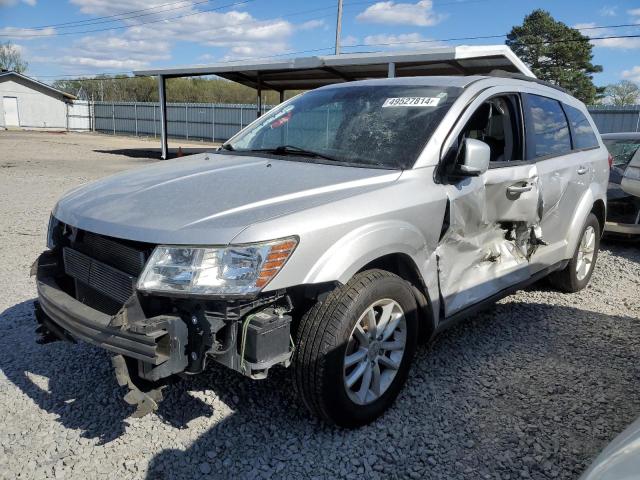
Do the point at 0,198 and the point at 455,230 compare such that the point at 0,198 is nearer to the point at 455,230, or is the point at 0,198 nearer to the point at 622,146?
the point at 455,230

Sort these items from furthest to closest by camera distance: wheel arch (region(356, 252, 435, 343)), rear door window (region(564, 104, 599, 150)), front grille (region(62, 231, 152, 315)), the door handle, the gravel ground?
rear door window (region(564, 104, 599, 150)) < the door handle < wheel arch (region(356, 252, 435, 343)) < the gravel ground < front grille (region(62, 231, 152, 315))

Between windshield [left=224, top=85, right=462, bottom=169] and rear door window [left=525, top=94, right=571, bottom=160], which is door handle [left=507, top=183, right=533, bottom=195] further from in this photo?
windshield [left=224, top=85, right=462, bottom=169]

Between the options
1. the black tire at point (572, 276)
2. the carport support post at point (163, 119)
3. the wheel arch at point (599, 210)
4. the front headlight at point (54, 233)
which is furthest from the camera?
the carport support post at point (163, 119)

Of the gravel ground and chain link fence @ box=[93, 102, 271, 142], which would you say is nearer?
the gravel ground

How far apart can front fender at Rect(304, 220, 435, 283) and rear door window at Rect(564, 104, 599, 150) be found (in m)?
2.60

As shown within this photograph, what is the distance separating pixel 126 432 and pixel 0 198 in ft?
27.2

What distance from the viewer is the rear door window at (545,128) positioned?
13.3 feet

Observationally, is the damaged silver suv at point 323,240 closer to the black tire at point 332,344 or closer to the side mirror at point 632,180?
the black tire at point 332,344

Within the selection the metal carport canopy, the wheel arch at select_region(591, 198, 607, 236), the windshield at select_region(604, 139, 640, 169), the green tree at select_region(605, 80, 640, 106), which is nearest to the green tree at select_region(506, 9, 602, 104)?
the green tree at select_region(605, 80, 640, 106)

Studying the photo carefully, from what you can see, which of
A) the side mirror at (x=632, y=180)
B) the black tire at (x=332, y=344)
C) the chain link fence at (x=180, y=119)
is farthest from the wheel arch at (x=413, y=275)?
the chain link fence at (x=180, y=119)

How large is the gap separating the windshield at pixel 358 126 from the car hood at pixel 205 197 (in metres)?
0.19

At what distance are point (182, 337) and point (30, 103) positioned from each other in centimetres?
5026

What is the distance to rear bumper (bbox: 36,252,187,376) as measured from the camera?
223 centimetres

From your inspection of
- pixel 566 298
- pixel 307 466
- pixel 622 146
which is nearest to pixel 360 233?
pixel 307 466
